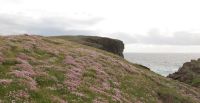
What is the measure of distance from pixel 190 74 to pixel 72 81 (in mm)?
41283

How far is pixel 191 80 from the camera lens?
66625mm

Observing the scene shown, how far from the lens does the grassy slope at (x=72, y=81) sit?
27031 millimetres

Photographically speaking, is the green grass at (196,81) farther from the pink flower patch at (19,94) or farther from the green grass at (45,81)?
the pink flower patch at (19,94)

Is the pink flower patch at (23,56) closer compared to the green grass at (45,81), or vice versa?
the green grass at (45,81)

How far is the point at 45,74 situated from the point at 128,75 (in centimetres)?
1781

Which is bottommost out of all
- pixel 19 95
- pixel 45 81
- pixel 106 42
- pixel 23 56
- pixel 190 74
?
pixel 190 74

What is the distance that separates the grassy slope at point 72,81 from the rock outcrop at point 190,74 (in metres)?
9.90

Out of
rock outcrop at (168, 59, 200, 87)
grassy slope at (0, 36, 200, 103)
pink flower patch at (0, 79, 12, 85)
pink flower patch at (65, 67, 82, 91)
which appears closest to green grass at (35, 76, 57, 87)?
grassy slope at (0, 36, 200, 103)

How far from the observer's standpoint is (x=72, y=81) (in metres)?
33.6

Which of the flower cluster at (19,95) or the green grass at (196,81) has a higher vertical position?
the flower cluster at (19,95)

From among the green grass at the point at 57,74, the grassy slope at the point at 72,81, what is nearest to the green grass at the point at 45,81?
the grassy slope at the point at 72,81

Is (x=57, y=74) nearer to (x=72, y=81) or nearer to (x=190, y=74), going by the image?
(x=72, y=81)

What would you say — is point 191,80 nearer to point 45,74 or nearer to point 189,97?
point 189,97

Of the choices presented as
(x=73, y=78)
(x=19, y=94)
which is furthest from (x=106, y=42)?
(x=19, y=94)
